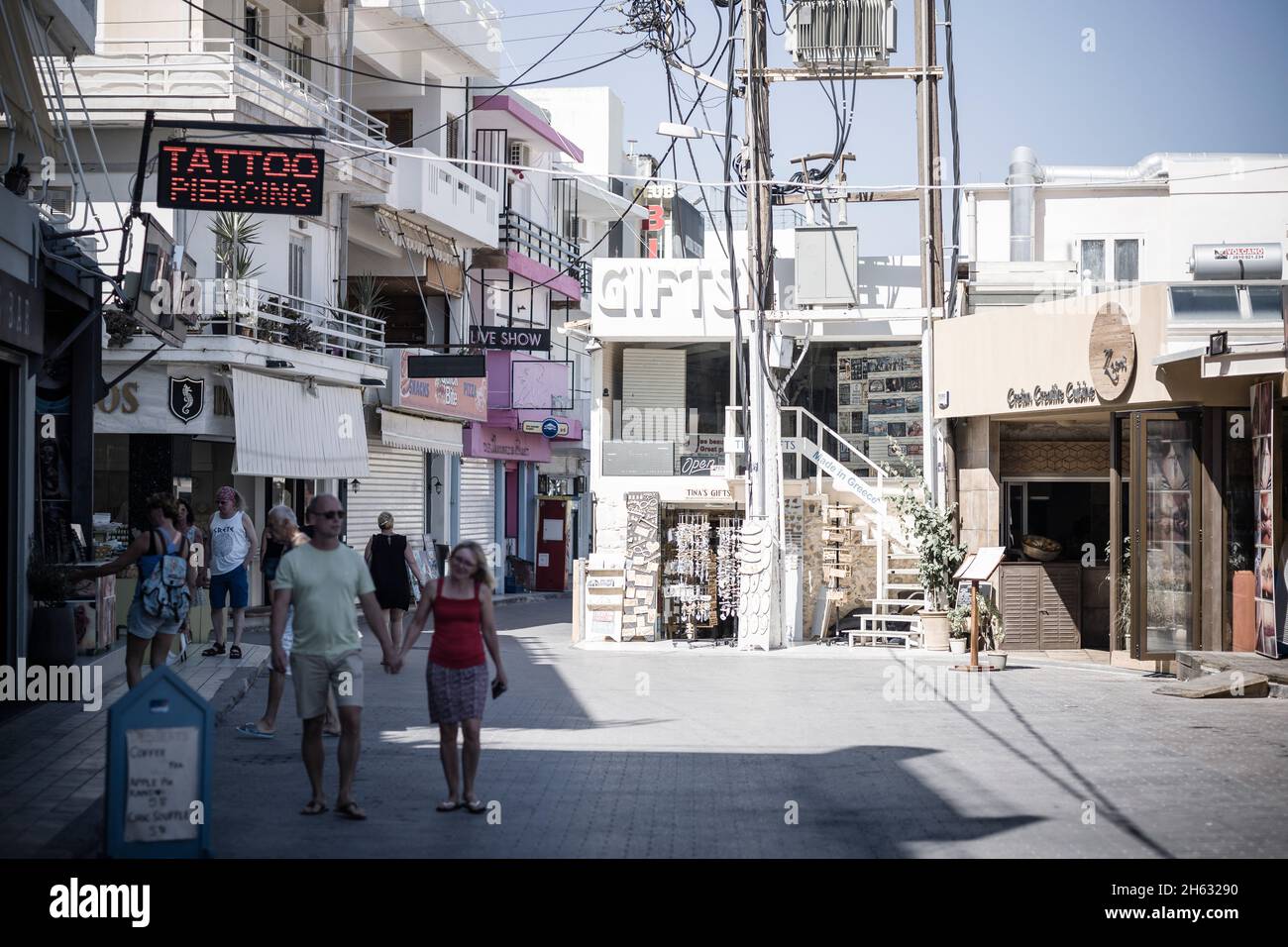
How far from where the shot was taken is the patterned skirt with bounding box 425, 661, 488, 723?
9.34 m

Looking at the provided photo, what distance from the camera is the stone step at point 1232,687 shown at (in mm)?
15375

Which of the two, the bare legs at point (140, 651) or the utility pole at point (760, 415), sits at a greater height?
the utility pole at point (760, 415)

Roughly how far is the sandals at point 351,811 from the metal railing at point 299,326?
15632 mm

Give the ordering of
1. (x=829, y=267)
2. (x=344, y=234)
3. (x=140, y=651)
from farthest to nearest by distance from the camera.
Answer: (x=344, y=234) < (x=829, y=267) < (x=140, y=651)

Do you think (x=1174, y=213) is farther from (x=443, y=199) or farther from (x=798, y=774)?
(x=798, y=774)

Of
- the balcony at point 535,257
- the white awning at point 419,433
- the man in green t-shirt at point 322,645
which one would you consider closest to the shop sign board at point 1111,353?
the man in green t-shirt at point 322,645

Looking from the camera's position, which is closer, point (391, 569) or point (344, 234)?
point (391, 569)

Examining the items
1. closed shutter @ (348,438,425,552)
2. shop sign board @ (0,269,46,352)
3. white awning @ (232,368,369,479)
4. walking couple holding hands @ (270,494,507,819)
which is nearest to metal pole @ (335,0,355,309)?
white awning @ (232,368,369,479)

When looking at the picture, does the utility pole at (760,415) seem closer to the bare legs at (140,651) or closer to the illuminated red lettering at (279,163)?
the illuminated red lettering at (279,163)

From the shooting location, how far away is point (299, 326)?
27578mm

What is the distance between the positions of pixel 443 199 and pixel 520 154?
9690 mm

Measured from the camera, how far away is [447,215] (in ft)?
113

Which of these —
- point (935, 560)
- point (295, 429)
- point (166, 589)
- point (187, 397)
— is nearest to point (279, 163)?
point (166, 589)
